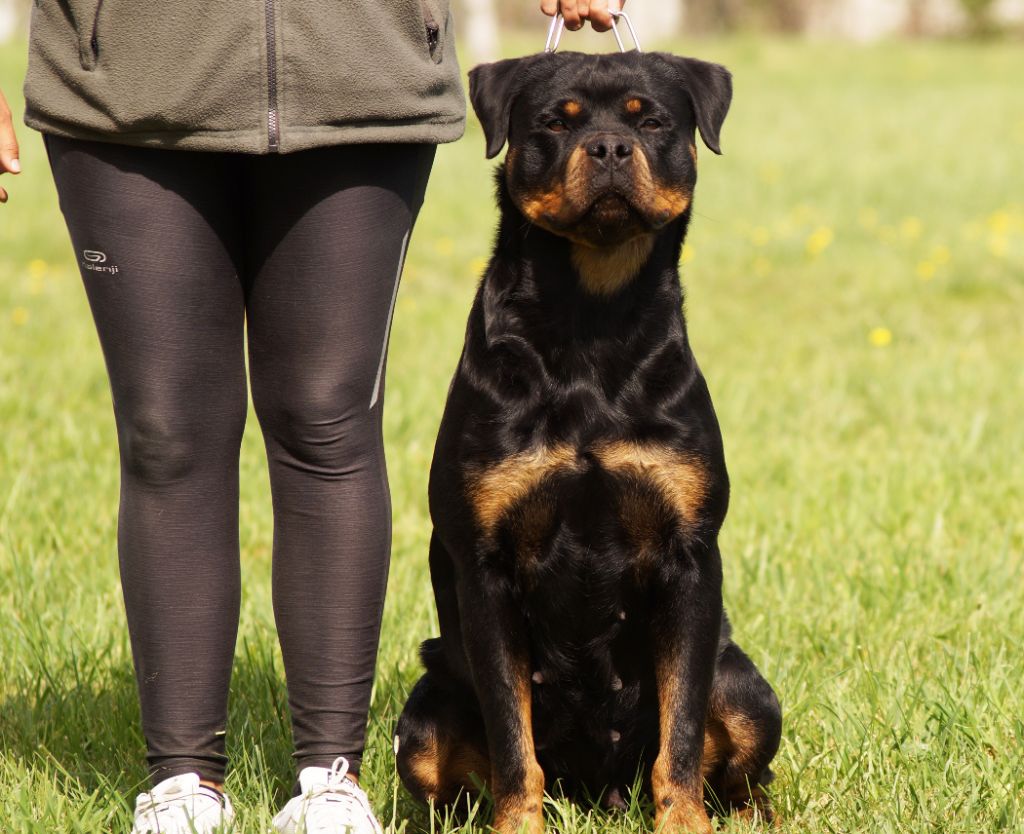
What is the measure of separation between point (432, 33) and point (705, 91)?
64cm

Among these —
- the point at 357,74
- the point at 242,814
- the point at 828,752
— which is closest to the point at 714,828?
the point at 828,752

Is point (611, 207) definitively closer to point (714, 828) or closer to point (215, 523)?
point (215, 523)

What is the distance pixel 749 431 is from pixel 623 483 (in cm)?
297

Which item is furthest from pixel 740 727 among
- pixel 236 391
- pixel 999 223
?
pixel 999 223

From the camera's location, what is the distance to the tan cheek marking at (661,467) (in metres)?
2.62

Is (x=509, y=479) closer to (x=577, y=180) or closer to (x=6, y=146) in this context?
(x=577, y=180)

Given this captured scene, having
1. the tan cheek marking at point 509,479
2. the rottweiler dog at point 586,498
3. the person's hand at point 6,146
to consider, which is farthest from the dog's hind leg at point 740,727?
the person's hand at point 6,146

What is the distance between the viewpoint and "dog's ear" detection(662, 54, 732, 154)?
115 inches

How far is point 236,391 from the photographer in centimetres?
259

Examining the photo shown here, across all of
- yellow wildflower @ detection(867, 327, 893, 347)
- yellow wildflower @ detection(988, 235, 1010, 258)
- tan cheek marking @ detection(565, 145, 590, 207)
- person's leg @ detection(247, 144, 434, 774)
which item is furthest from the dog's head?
yellow wildflower @ detection(988, 235, 1010, 258)

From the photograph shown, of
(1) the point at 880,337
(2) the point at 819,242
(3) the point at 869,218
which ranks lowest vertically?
(3) the point at 869,218

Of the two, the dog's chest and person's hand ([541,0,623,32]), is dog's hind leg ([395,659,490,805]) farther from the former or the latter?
person's hand ([541,0,623,32])

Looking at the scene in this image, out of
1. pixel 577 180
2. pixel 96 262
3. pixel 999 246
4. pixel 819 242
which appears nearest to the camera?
pixel 96 262

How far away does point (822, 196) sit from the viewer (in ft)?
36.1
